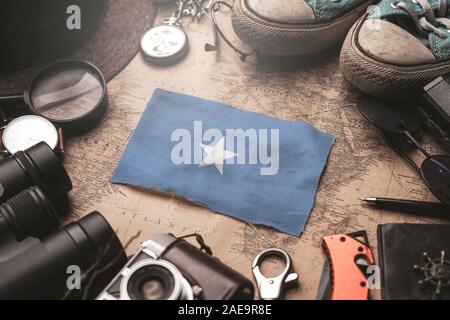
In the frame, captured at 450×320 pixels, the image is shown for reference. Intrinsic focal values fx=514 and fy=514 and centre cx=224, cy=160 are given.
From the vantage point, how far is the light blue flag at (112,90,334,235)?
3.97 ft

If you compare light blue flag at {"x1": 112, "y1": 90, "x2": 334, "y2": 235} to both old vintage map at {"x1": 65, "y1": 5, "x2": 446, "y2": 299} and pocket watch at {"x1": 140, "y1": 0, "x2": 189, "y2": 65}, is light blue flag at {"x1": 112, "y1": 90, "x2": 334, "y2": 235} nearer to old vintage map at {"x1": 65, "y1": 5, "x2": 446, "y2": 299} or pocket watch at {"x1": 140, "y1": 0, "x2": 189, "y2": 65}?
old vintage map at {"x1": 65, "y1": 5, "x2": 446, "y2": 299}

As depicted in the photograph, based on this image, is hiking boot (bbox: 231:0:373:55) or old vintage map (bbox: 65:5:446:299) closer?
old vintage map (bbox: 65:5:446:299)

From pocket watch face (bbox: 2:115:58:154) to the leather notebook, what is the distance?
0.81 meters

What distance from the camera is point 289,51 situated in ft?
4.55

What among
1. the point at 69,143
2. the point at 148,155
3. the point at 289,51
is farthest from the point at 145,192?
the point at 289,51

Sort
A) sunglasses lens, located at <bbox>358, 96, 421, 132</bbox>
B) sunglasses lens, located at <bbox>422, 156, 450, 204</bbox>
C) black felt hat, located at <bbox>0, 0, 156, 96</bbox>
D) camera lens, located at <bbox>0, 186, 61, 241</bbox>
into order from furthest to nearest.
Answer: black felt hat, located at <bbox>0, 0, 156, 96</bbox> → sunglasses lens, located at <bbox>358, 96, 421, 132</bbox> → sunglasses lens, located at <bbox>422, 156, 450, 204</bbox> → camera lens, located at <bbox>0, 186, 61, 241</bbox>

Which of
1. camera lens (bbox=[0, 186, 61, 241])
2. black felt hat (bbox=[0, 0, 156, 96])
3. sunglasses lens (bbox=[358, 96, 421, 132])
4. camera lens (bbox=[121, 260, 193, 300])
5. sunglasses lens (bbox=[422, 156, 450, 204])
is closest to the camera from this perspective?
camera lens (bbox=[121, 260, 193, 300])

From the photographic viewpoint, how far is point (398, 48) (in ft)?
4.08

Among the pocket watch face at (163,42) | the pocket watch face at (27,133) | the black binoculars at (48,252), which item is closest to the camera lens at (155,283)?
the black binoculars at (48,252)

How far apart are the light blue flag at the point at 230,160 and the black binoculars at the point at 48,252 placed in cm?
27

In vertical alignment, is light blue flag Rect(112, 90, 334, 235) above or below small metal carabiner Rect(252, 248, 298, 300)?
above

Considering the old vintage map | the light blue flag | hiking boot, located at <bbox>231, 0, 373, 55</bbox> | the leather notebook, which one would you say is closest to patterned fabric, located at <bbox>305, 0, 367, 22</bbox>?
hiking boot, located at <bbox>231, 0, 373, 55</bbox>

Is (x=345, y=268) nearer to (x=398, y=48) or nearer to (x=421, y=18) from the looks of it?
(x=398, y=48)
